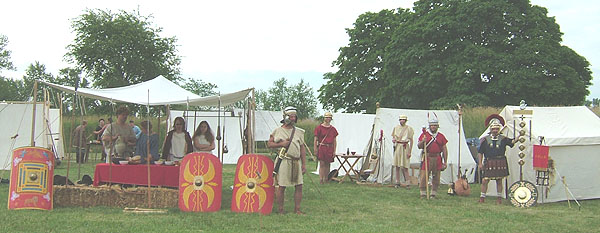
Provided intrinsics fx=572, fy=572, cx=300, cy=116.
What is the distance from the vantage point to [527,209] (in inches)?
329

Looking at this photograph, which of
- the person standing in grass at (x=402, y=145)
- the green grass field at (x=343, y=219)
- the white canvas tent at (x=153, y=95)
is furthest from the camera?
the person standing in grass at (x=402, y=145)

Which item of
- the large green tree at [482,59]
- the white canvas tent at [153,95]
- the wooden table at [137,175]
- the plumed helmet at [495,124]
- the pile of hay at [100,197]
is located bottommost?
the pile of hay at [100,197]

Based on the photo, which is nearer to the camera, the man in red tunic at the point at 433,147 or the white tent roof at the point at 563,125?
the white tent roof at the point at 563,125

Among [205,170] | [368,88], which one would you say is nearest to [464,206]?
[205,170]

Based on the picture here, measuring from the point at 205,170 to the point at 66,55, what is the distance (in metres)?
28.4

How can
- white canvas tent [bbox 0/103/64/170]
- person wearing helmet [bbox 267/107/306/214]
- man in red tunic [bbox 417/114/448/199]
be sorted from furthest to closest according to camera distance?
1. white canvas tent [bbox 0/103/64/170]
2. man in red tunic [bbox 417/114/448/199]
3. person wearing helmet [bbox 267/107/306/214]

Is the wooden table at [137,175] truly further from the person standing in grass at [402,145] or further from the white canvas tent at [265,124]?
the white canvas tent at [265,124]

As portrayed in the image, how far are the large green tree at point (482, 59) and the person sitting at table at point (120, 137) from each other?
1664 centimetres

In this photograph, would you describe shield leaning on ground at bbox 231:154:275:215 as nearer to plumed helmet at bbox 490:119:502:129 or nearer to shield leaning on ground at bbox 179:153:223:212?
shield leaning on ground at bbox 179:153:223:212

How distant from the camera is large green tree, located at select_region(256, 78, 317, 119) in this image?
57.7 m

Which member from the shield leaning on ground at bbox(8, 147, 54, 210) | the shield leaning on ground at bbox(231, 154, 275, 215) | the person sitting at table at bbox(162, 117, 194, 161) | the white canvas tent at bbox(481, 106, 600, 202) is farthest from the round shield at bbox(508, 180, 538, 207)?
the shield leaning on ground at bbox(8, 147, 54, 210)

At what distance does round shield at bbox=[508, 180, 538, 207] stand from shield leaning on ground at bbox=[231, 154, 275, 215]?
3.83 meters

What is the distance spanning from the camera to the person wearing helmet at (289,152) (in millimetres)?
7301

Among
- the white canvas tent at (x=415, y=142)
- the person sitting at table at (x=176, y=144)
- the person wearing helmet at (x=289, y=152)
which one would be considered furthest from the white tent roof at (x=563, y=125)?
A: the person sitting at table at (x=176, y=144)
